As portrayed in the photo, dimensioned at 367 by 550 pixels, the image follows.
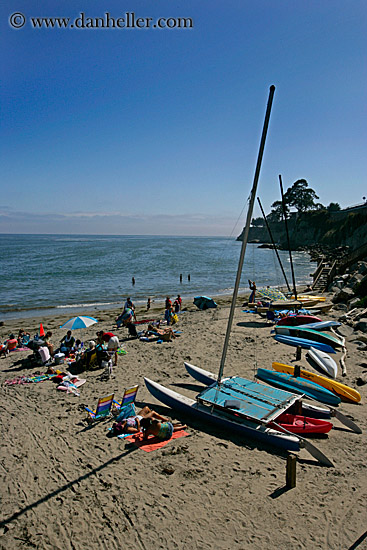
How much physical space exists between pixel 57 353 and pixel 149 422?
6.94 meters

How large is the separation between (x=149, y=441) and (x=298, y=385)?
4916mm

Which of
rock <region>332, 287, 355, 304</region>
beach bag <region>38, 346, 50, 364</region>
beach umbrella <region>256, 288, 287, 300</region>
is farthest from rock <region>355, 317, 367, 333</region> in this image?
beach bag <region>38, 346, 50, 364</region>

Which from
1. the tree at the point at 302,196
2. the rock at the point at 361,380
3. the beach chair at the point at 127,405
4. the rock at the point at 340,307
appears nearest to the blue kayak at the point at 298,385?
the rock at the point at 361,380

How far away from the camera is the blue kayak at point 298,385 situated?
31.0 feet

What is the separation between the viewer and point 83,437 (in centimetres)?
784

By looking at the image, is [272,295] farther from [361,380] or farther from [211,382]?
[211,382]

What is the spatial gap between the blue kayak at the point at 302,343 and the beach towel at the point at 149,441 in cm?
765

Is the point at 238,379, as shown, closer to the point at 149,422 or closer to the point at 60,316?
the point at 149,422

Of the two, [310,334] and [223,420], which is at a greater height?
[310,334]

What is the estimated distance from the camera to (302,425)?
806 cm

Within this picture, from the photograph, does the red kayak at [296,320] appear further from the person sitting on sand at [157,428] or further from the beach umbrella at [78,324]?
the person sitting on sand at [157,428]

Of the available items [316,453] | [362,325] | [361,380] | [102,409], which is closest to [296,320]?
[362,325]

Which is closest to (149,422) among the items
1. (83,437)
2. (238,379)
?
(83,437)

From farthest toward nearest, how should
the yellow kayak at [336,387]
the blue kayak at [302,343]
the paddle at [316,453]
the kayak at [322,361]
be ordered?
1. the blue kayak at [302,343]
2. the kayak at [322,361]
3. the yellow kayak at [336,387]
4. the paddle at [316,453]
